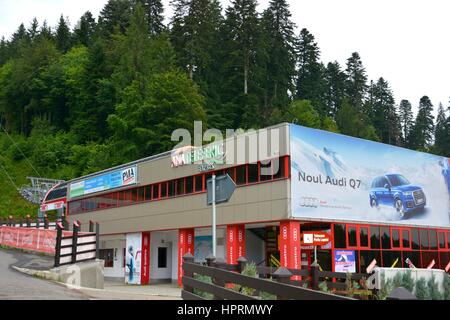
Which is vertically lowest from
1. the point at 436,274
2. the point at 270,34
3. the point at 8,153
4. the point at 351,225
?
the point at 436,274

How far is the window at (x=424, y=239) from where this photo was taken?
1158 inches

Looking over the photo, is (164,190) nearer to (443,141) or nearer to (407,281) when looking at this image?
(407,281)

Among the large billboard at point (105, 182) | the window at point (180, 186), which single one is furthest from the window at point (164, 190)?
the large billboard at point (105, 182)

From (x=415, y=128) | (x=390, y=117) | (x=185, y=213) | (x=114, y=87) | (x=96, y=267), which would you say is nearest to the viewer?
(x=96, y=267)

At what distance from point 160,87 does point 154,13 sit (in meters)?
35.1

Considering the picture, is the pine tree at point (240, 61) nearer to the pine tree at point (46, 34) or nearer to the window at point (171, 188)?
the window at point (171, 188)

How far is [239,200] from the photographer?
85.9ft

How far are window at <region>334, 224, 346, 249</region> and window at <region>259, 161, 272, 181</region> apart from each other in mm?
4018

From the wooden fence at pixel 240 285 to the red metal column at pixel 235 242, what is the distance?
1394 centimetres

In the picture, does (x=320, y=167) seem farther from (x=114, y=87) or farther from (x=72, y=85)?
(x=72, y=85)

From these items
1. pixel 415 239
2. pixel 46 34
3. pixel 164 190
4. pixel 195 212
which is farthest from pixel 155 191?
pixel 46 34

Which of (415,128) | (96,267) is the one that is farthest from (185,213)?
(415,128)

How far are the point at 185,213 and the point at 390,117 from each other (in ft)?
268

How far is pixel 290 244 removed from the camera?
23.5 m
